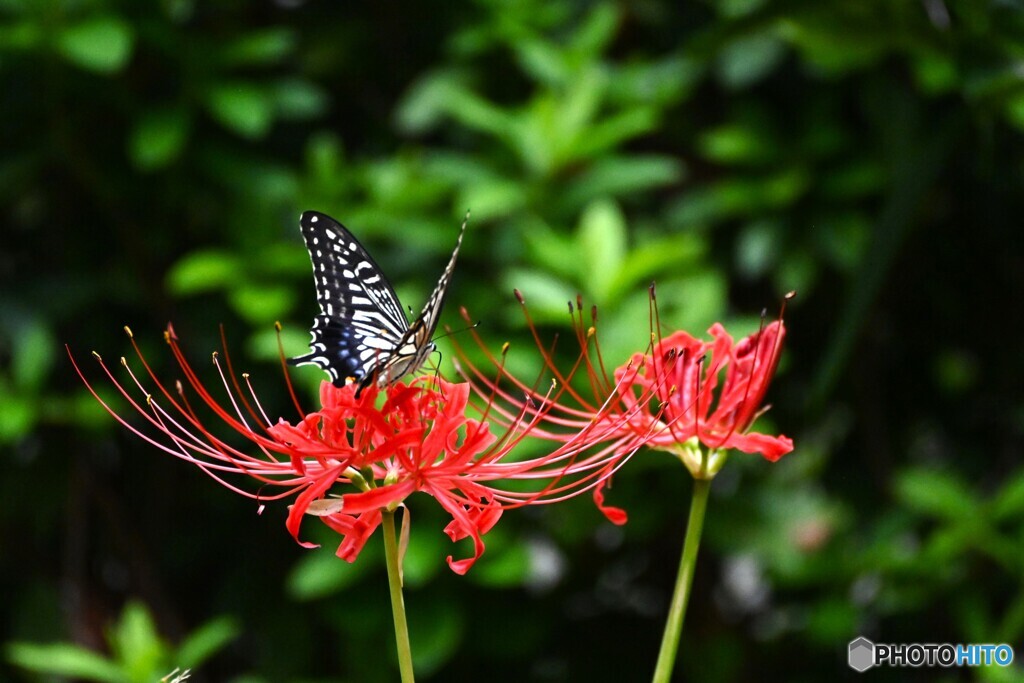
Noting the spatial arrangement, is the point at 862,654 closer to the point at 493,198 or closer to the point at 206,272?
the point at 493,198

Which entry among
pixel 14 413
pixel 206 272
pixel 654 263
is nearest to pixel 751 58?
pixel 654 263

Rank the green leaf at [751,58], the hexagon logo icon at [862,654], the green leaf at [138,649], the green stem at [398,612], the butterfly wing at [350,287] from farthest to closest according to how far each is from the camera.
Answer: the green leaf at [751,58] < the green leaf at [138,649] < the hexagon logo icon at [862,654] < the butterfly wing at [350,287] < the green stem at [398,612]

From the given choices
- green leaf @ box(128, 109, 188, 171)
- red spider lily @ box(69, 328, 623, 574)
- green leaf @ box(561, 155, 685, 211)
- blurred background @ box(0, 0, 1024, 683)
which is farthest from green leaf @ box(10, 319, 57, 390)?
red spider lily @ box(69, 328, 623, 574)

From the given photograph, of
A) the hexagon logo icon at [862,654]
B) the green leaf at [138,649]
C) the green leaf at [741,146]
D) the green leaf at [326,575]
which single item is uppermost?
the green leaf at [741,146]

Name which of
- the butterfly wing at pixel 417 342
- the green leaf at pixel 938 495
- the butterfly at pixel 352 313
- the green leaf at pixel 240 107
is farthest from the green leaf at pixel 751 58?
the butterfly wing at pixel 417 342

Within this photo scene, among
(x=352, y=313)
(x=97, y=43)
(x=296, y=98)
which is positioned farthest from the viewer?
(x=296, y=98)

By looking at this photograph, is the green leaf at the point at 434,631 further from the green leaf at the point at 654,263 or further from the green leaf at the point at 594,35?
the green leaf at the point at 594,35

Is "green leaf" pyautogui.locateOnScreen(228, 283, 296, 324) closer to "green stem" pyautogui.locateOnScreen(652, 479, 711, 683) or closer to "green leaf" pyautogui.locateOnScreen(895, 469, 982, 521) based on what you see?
"green leaf" pyautogui.locateOnScreen(895, 469, 982, 521)
